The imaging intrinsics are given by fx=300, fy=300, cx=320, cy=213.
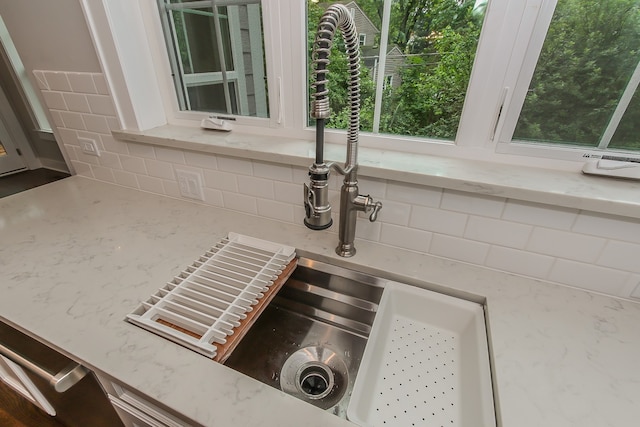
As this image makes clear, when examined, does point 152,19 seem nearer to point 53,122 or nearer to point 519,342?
point 53,122

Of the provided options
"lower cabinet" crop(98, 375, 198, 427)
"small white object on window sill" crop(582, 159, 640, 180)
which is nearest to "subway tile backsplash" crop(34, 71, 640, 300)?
"small white object on window sill" crop(582, 159, 640, 180)

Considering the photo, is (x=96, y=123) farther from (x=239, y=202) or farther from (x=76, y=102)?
(x=239, y=202)

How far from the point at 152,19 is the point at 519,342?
1.46 m

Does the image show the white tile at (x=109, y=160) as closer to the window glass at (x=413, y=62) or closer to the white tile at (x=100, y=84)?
the white tile at (x=100, y=84)

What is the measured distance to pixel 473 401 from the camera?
60 cm

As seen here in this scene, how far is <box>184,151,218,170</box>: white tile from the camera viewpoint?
1062 mm

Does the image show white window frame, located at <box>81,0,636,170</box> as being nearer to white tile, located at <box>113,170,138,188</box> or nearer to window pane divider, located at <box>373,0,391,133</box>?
window pane divider, located at <box>373,0,391,133</box>

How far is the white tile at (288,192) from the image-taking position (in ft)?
3.20

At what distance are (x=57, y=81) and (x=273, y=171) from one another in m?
1.01

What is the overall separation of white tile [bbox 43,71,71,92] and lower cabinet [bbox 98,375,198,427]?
1.15 meters

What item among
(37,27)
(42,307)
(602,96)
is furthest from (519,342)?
(37,27)

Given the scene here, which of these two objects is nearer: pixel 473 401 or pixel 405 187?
pixel 473 401

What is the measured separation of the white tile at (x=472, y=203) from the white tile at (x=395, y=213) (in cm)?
10

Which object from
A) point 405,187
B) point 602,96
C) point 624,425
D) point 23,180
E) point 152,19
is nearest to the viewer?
point 624,425
